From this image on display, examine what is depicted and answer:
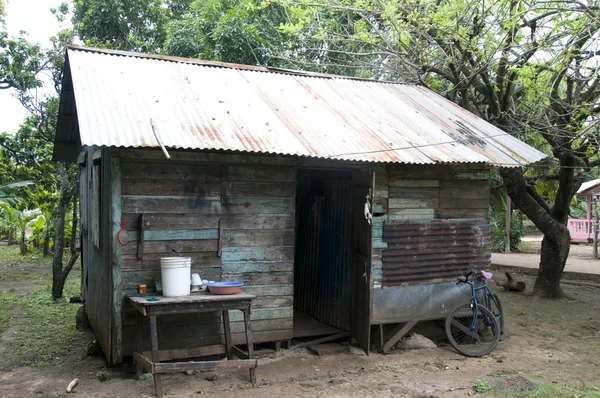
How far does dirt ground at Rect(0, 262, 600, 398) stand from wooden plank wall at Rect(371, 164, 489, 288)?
109 cm

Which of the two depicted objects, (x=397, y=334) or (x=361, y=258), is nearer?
(x=361, y=258)

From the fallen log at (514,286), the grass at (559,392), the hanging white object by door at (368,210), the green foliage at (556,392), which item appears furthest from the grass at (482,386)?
the fallen log at (514,286)

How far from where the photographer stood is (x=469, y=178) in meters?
7.13

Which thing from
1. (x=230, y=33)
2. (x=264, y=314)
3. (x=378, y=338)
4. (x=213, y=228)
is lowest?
(x=378, y=338)

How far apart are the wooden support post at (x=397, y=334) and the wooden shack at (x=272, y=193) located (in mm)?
66

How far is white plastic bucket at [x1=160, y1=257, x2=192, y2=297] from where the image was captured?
5.25 meters

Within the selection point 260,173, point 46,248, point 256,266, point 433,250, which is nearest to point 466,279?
point 433,250

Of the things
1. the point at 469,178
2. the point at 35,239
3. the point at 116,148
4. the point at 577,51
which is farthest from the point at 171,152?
the point at 35,239

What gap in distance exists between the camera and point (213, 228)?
231 inches

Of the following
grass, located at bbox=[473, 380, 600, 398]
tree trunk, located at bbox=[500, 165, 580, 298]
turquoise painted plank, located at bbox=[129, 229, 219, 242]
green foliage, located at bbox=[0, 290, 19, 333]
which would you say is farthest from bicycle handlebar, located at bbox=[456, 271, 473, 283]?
green foliage, located at bbox=[0, 290, 19, 333]

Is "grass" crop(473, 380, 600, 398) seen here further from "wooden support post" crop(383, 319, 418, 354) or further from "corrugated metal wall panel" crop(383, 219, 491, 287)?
"corrugated metal wall panel" crop(383, 219, 491, 287)

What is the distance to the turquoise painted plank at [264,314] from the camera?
5979 mm

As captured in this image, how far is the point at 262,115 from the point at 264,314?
2.35m

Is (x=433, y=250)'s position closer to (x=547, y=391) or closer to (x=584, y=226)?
(x=547, y=391)
